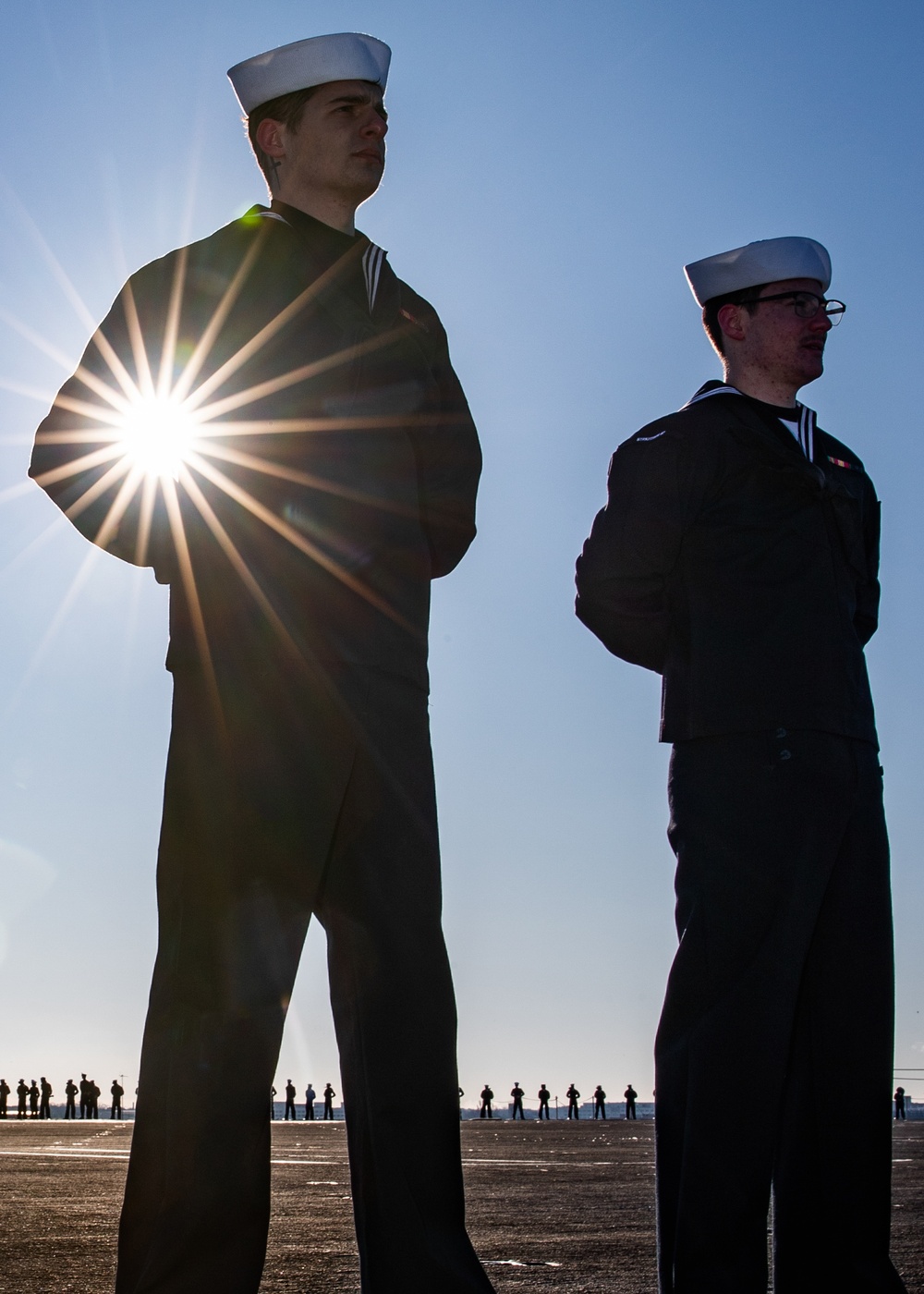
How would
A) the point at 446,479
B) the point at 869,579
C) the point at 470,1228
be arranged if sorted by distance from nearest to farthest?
the point at 446,479 → the point at 869,579 → the point at 470,1228

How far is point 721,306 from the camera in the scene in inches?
156

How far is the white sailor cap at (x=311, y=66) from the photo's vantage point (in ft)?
10.5

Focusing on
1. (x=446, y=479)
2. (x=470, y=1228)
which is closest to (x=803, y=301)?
(x=446, y=479)

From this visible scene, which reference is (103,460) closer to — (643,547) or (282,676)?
(282,676)

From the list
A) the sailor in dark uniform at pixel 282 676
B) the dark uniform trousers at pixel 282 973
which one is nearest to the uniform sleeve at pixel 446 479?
the sailor in dark uniform at pixel 282 676

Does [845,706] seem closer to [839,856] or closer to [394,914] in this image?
[839,856]

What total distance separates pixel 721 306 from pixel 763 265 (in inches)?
5.6

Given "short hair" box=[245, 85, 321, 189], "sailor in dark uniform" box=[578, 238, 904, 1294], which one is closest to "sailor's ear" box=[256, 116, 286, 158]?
"short hair" box=[245, 85, 321, 189]

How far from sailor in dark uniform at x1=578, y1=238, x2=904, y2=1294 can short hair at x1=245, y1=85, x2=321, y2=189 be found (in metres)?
1.06

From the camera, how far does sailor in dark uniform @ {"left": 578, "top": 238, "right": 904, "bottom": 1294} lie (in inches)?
122

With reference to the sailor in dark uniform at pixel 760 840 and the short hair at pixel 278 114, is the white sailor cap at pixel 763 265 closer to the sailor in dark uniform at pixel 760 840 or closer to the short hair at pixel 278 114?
the sailor in dark uniform at pixel 760 840

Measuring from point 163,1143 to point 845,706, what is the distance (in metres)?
1.67

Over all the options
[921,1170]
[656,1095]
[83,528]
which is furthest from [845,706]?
[921,1170]

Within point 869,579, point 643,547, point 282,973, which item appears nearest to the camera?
point 282,973
